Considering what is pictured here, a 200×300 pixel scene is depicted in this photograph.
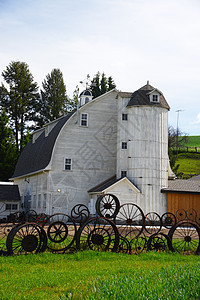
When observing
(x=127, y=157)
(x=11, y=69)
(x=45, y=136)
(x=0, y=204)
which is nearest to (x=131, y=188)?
(x=127, y=157)

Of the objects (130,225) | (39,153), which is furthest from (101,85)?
(130,225)

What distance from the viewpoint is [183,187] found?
31.2m

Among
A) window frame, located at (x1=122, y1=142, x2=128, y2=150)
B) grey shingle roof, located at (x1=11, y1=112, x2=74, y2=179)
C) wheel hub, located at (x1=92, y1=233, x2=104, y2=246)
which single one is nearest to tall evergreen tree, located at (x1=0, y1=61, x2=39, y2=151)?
grey shingle roof, located at (x1=11, y1=112, x2=74, y2=179)

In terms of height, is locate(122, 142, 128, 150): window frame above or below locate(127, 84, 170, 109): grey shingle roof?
below

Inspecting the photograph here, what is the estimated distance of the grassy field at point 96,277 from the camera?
7031 mm

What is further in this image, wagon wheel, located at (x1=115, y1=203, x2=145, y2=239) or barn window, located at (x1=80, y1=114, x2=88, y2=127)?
barn window, located at (x1=80, y1=114, x2=88, y2=127)

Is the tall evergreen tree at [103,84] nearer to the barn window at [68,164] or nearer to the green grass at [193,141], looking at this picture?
the barn window at [68,164]

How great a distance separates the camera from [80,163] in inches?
1255

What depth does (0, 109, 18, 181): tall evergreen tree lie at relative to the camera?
47094 millimetres

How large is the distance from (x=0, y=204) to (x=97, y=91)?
2346 cm

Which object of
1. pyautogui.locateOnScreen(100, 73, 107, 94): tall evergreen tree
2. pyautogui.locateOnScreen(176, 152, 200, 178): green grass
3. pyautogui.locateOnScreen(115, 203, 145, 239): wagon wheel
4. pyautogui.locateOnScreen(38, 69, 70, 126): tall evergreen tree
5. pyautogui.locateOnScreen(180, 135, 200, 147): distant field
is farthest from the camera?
pyautogui.locateOnScreen(180, 135, 200, 147): distant field

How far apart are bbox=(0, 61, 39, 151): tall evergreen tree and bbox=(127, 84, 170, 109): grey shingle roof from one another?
84.0 ft

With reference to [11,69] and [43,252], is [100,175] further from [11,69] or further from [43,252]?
[11,69]

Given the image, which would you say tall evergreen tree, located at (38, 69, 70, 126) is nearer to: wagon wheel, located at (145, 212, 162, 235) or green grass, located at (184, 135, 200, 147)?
wagon wheel, located at (145, 212, 162, 235)
